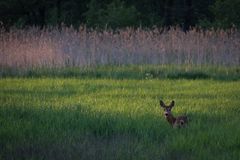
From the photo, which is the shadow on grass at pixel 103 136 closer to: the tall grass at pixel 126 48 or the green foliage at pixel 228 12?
the tall grass at pixel 126 48

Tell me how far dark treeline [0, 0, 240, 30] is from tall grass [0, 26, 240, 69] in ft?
37.3

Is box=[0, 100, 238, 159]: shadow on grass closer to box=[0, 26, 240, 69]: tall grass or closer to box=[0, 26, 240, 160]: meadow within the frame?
box=[0, 26, 240, 160]: meadow

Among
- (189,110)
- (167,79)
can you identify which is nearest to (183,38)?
(167,79)

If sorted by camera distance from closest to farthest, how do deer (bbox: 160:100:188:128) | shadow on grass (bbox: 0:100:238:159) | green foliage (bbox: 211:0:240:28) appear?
shadow on grass (bbox: 0:100:238:159), deer (bbox: 160:100:188:128), green foliage (bbox: 211:0:240:28)

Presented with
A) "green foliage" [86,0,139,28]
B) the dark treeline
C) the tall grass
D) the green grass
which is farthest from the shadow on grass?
"green foliage" [86,0,139,28]

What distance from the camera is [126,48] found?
62.2 feet

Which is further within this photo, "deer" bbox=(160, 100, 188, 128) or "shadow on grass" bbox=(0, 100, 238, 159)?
"deer" bbox=(160, 100, 188, 128)

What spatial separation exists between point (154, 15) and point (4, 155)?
Result: 109ft

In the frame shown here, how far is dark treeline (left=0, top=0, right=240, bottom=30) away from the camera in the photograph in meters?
32.2

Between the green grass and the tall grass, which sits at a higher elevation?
the tall grass

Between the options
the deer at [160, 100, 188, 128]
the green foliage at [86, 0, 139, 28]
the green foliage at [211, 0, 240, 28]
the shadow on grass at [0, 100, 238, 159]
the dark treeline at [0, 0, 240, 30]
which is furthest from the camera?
the green foliage at [86, 0, 139, 28]

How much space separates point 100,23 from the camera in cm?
3422

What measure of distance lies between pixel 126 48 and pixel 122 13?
13904 mm

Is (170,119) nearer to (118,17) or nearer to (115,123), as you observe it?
(115,123)
